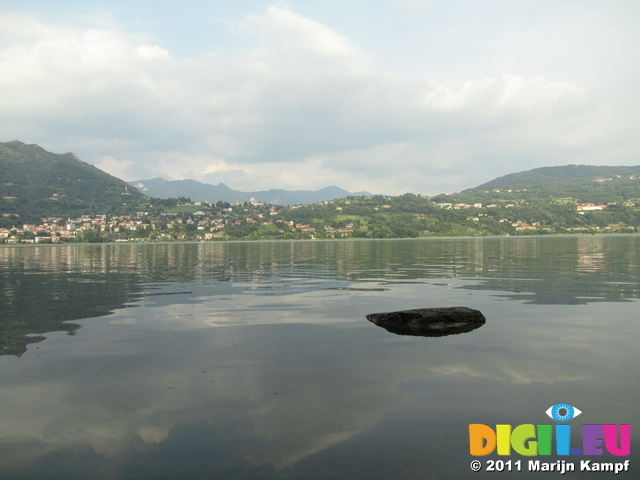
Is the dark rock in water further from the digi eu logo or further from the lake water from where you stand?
the digi eu logo

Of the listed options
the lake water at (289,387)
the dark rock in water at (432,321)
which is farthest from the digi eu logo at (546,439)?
the dark rock in water at (432,321)

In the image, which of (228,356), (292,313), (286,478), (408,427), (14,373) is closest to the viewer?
(286,478)

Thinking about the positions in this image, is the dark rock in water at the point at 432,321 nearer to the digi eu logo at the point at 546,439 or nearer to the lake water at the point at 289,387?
the lake water at the point at 289,387

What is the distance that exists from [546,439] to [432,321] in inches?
318

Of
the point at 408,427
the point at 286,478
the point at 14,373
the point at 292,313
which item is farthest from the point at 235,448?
the point at 292,313

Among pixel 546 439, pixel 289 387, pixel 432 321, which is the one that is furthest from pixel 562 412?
pixel 432 321

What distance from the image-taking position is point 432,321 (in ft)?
48.6

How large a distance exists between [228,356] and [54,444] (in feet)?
17.0

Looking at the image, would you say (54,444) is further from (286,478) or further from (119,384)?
(286,478)

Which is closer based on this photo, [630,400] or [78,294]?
[630,400]

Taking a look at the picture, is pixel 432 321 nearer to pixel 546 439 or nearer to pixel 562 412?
pixel 562 412

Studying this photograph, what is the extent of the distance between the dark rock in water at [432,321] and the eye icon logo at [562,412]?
639cm

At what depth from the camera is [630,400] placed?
8.05 metres

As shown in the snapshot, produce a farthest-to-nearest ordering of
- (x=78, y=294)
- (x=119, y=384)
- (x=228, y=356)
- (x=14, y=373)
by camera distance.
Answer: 1. (x=78, y=294)
2. (x=228, y=356)
3. (x=14, y=373)
4. (x=119, y=384)
